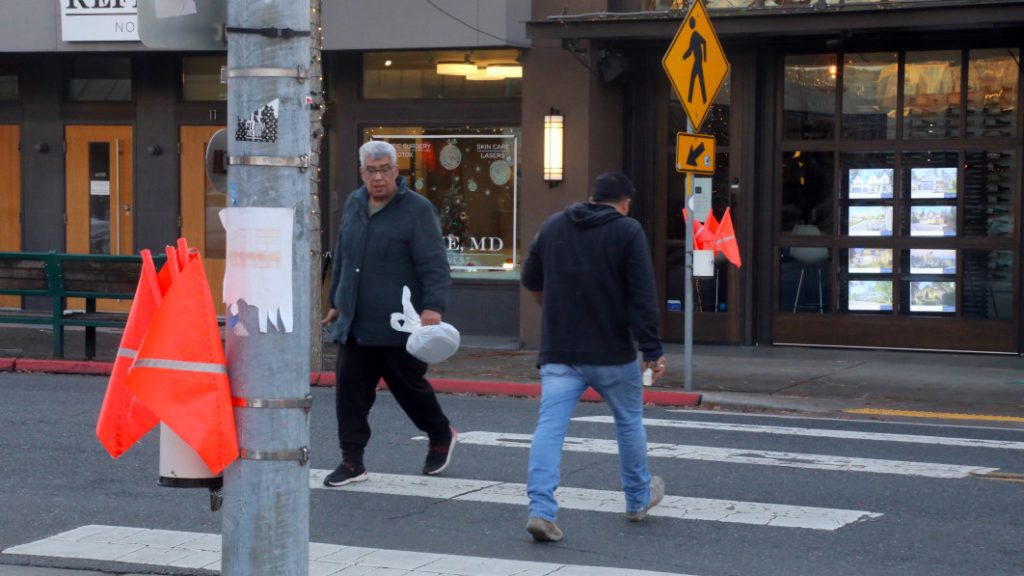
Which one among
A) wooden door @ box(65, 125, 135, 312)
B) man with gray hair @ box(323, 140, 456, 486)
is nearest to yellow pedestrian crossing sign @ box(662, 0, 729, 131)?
man with gray hair @ box(323, 140, 456, 486)

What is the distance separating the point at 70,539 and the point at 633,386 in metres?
2.90

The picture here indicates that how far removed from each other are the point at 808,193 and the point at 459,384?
5250mm

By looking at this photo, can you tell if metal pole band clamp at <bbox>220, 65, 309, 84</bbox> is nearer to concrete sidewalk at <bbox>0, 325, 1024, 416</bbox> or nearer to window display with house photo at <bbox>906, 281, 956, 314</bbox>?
concrete sidewalk at <bbox>0, 325, 1024, 416</bbox>

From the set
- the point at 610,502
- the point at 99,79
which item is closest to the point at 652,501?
the point at 610,502

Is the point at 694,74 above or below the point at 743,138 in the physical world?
above

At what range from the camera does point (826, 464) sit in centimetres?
875

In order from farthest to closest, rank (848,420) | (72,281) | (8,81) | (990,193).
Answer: (8,81)
(990,193)
(72,281)
(848,420)

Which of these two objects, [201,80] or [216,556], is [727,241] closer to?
[201,80]

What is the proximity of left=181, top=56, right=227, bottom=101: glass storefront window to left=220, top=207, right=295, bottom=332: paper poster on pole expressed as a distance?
14.7m

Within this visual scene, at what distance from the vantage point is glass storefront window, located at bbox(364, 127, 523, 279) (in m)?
16.6

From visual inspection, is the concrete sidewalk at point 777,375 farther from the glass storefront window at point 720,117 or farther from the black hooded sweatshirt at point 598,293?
the black hooded sweatshirt at point 598,293

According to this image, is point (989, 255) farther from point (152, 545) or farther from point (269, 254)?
point (269, 254)

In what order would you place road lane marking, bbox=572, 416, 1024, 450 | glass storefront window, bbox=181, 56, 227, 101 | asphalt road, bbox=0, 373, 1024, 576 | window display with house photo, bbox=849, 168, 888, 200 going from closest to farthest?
1. asphalt road, bbox=0, 373, 1024, 576
2. road lane marking, bbox=572, 416, 1024, 450
3. window display with house photo, bbox=849, 168, 888, 200
4. glass storefront window, bbox=181, 56, 227, 101

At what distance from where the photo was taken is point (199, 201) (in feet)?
60.0
